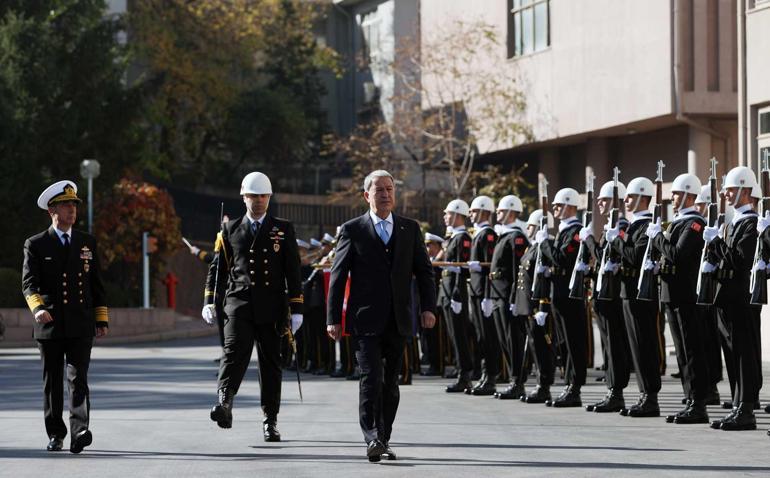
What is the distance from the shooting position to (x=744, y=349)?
14406 millimetres

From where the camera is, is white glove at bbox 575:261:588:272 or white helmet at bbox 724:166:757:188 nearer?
white helmet at bbox 724:166:757:188

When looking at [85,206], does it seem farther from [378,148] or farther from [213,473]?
[213,473]

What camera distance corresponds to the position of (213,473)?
451 inches

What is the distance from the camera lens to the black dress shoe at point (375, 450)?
39.2 ft

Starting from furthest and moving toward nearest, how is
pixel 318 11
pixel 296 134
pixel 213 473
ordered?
1. pixel 318 11
2. pixel 296 134
3. pixel 213 473

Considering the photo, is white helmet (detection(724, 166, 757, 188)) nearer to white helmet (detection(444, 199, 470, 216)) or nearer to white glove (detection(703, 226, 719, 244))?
white glove (detection(703, 226, 719, 244))

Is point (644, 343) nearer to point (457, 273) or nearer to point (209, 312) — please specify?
point (209, 312)

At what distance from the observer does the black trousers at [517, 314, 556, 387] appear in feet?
58.2

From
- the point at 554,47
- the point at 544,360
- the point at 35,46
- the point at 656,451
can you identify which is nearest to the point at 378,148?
the point at 554,47

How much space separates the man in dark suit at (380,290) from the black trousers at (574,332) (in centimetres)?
475

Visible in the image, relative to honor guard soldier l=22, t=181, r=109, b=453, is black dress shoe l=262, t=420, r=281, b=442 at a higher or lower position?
lower

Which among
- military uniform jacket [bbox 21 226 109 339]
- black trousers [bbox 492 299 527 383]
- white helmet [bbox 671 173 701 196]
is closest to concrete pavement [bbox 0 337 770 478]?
black trousers [bbox 492 299 527 383]

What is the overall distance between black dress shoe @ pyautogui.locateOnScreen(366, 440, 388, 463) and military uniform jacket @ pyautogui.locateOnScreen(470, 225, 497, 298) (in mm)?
7645

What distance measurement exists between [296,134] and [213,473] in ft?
135
